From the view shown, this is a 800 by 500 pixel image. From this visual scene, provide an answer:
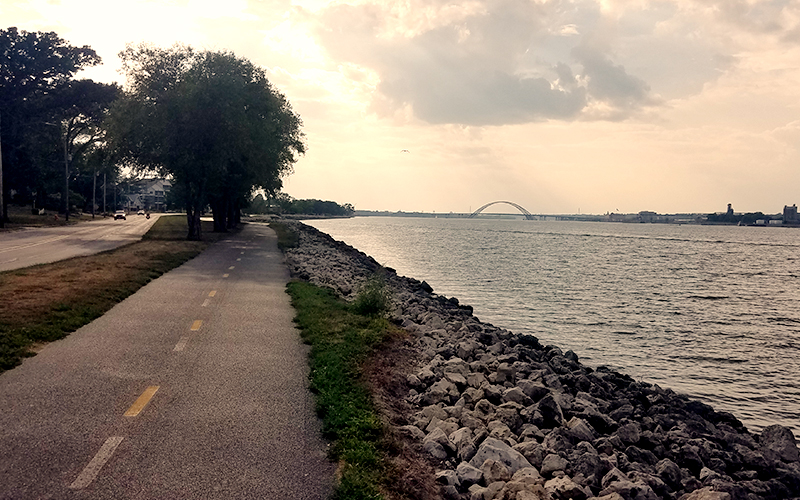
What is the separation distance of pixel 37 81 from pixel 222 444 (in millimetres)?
67026

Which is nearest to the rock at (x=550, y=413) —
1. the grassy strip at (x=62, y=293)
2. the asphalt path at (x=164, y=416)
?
the asphalt path at (x=164, y=416)

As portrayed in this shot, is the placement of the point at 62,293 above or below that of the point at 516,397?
above

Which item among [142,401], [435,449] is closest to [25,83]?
[142,401]

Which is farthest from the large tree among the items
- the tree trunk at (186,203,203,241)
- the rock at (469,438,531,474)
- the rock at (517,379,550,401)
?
the rock at (469,438,531,474)

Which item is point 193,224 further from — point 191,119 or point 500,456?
point 500,456

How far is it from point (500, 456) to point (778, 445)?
6256mm

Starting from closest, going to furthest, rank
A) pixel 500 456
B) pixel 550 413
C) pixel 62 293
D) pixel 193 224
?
pixel 500 456
pixel 550 413
pixel 62 293
pixel 193 224

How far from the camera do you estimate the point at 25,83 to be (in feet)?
199

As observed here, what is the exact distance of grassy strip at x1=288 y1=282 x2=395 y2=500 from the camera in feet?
21.1

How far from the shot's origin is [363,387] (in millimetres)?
9594

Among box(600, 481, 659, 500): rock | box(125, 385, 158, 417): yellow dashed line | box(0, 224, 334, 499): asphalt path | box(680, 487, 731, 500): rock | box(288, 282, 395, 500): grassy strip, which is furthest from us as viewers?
box(125, 385, 158, 417): yellow dashed line

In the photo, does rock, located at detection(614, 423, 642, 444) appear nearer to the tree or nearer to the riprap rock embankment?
the riprap rock embankment

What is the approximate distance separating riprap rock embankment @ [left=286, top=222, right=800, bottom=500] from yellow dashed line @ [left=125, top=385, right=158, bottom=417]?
3.49 metres

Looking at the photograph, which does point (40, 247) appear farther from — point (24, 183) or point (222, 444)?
point (24, 183)
